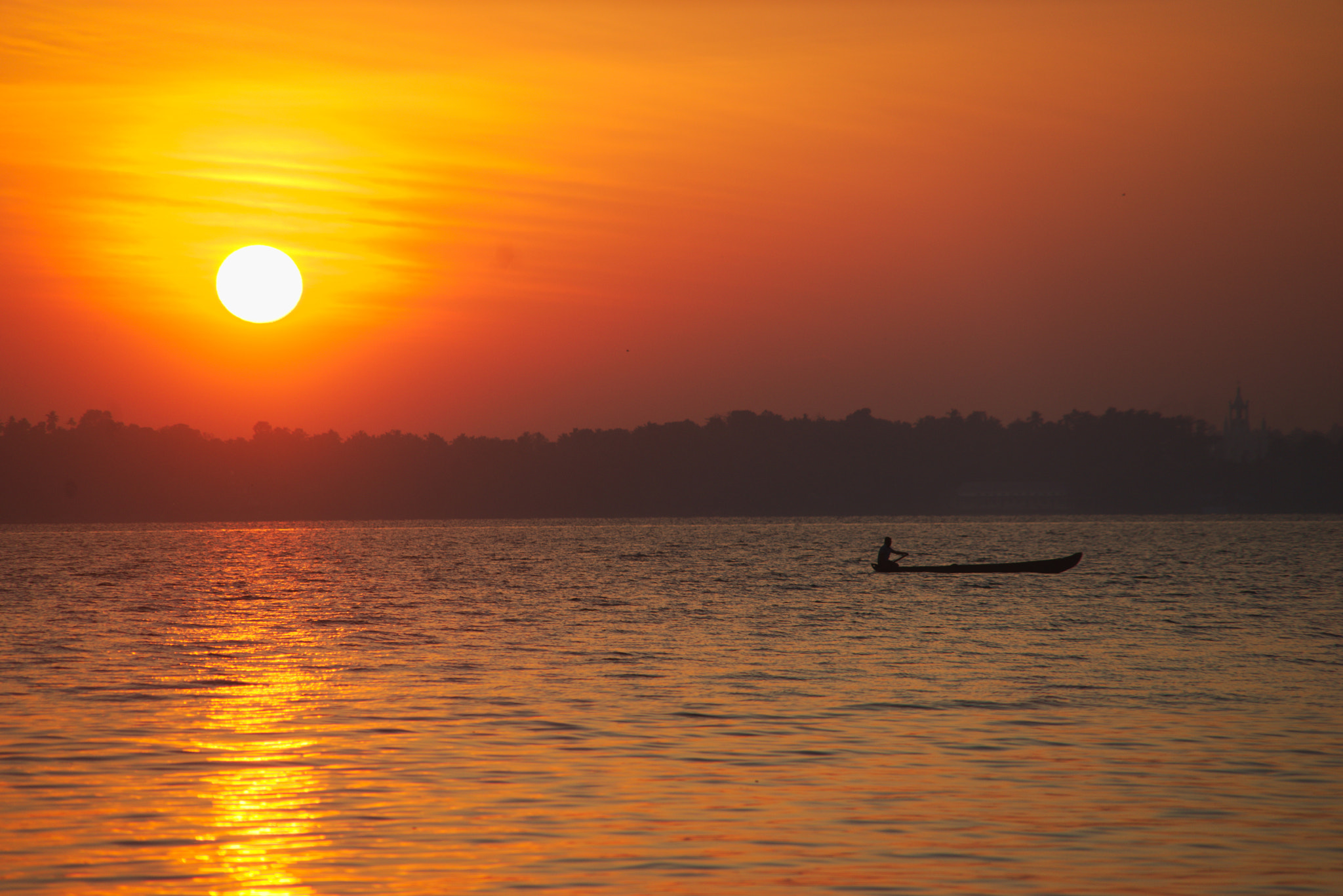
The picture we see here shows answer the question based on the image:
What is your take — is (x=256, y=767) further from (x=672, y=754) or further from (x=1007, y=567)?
(x=1007, y=567)

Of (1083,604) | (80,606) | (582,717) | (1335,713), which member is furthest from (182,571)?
(1335,713)

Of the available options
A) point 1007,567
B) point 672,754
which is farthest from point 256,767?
point 1007,567

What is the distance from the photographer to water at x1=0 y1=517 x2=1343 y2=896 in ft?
51.5

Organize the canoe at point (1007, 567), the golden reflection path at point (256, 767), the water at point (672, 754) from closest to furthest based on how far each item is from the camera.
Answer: the golden reflection path at point (256, 767)
the water at point (672, 754)
the canoe at point (1007, 567)

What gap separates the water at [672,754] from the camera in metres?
15.7

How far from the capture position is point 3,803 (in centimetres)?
1855

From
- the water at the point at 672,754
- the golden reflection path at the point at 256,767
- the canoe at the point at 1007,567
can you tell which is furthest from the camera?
the canoe at the point at 1007,567

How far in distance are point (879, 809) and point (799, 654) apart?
2079 centimetres

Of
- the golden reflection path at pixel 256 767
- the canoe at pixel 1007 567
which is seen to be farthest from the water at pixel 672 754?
the canoe at pixel 1007 567

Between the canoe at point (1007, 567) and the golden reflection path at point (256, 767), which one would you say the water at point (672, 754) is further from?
the canoe at point (1007, 567)

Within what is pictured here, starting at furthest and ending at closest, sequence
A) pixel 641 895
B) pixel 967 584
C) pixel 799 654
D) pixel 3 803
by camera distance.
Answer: pixel 967 584 → pixel 799 654 → pixel 3 803 → pixel 641 895

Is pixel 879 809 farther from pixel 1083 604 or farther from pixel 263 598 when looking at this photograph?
pixel 263 598

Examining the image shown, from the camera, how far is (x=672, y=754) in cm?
2272

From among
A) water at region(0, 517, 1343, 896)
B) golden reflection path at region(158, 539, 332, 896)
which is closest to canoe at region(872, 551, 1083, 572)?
water at region(0, 517, 1343, 896)
